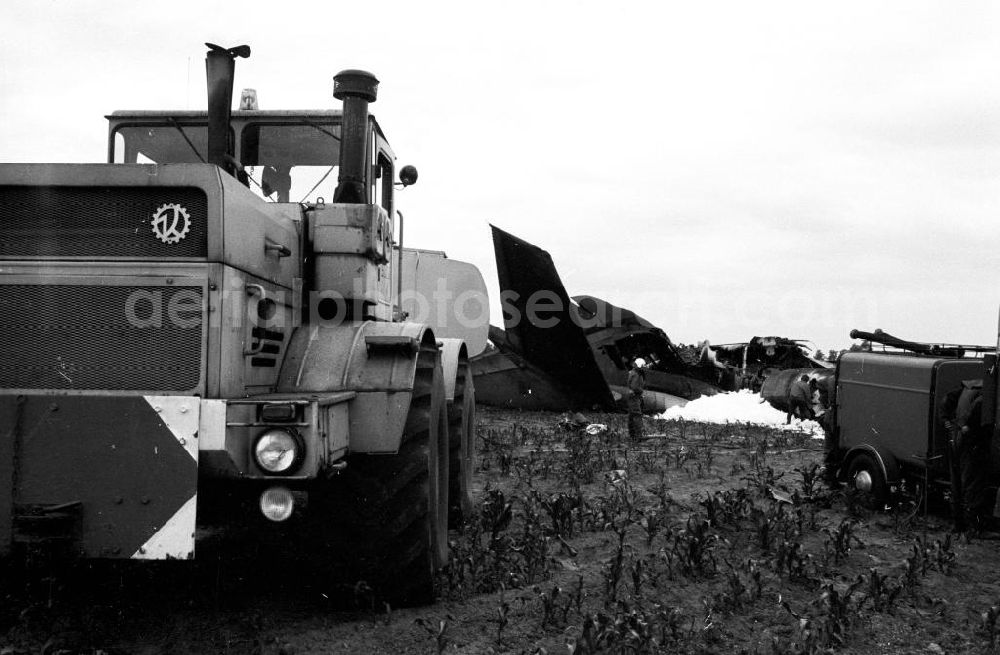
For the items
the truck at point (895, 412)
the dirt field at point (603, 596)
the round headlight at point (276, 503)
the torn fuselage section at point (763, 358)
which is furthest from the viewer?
the torn fuselage section at point (763, 358)

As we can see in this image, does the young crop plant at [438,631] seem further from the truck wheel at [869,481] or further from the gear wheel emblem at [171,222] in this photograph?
the truck wheel at [869,481]

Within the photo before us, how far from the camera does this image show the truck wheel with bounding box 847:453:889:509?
746 centimetres

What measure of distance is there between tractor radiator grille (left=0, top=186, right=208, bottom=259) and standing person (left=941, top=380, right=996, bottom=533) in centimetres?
533

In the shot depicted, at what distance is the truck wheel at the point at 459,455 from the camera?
20.9ft

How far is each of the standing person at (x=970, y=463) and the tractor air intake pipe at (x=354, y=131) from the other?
4.43 meters

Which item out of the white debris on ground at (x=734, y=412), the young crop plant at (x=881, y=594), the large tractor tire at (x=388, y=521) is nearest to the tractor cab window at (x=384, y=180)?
the large tractor tire at (x=388, y=521)

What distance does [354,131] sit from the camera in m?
5.43

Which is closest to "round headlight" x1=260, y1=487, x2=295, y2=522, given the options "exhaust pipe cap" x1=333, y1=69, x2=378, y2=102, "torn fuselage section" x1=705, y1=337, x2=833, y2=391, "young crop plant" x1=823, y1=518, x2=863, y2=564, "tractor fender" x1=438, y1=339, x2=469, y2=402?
"tractor fender" x1=438, y1=339, x2=469, y2=402

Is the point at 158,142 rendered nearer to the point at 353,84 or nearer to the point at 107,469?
the point at 353,84

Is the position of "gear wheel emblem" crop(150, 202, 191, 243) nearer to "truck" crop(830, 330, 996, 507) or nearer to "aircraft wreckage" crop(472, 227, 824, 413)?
"truck" crop(830, 330, 996, 507)

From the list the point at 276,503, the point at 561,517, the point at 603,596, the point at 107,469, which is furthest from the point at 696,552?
the point at 107,469

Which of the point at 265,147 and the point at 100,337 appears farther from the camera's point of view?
the point at 265,147

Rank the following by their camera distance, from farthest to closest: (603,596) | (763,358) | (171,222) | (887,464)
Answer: (763,358), (887,464), (603,596), (171,222)

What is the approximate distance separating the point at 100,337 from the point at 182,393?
1.36ft
